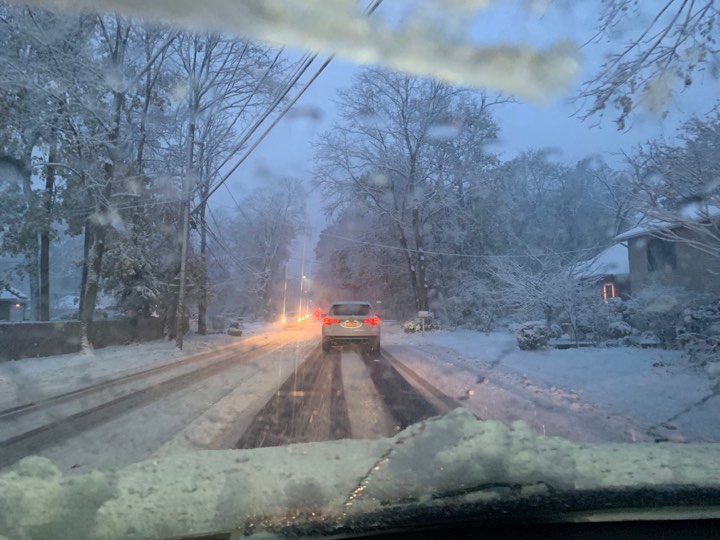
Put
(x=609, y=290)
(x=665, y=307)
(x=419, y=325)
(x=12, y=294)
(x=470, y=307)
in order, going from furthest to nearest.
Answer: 1. (x=12, y=294)
2. (x=419, y=325)
3. (x=470, y=307)
4. (x=609, y=290)
5. (x=665, y=307)

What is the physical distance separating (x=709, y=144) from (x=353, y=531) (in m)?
10.1

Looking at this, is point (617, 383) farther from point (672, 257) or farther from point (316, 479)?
point (672, 257)

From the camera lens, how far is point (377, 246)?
3778 cm

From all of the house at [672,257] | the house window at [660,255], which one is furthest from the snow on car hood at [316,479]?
the house window at [660,255]

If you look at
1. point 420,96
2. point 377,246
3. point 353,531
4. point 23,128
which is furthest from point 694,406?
point 377,246

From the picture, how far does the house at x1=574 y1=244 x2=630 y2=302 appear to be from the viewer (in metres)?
22.5

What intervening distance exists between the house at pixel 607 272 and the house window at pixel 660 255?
135 cm

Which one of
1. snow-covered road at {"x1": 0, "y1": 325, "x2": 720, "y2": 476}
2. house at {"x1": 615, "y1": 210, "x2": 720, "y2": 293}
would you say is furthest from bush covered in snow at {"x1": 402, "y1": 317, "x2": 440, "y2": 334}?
snow-covered road at {"x1": 0, "y1": 325, "x2": 720, "y2": 476}

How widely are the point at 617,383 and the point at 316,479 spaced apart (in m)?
8.35

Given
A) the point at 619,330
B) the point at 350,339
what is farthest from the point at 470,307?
the point at 350,339

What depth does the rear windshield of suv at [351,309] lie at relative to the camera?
780 inches

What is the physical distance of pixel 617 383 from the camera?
11.1 metres

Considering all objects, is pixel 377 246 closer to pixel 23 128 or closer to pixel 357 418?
pixel 23 128

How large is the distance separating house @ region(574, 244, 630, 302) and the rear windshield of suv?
804cm
